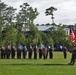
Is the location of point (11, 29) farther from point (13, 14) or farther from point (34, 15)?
point (13, 14)

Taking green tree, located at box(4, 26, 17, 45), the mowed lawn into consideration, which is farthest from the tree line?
the mowed lawn

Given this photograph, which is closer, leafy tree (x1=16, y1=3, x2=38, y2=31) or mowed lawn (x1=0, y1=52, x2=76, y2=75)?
mowed lawn (x1=0, y1=52, x2=76, y2=75)

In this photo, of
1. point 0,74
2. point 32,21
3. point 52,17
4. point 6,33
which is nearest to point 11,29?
point 6,33

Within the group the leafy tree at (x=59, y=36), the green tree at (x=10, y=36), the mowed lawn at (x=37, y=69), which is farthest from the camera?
the leafy tree at (x=59, y=36)

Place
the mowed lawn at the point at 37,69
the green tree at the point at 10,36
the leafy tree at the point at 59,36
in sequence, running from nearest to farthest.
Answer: the mowed lawn at the point at 37,69
the green tree at the point at 10,36
the leafy tree at the point at 59,36

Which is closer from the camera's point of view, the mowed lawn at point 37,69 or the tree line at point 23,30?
the mowed lawn at point 37,69

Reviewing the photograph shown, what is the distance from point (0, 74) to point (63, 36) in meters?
83.1

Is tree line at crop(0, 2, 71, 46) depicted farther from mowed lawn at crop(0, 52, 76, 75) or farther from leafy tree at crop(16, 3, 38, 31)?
mowed lawn at crop(0, 52, 76, 75)

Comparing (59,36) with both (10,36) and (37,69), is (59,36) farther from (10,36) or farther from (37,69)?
(37,69)

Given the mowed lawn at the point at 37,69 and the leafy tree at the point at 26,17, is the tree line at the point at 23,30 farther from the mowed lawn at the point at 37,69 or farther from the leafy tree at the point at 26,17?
the mowed lawn at the point at 37,69

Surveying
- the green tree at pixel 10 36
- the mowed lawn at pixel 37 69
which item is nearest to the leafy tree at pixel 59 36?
the green tree at pixel 10 36

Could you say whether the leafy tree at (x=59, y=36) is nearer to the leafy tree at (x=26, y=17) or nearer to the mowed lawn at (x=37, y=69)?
the leafy tree at (x=26, y=17)

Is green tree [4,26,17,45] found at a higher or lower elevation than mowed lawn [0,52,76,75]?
higher

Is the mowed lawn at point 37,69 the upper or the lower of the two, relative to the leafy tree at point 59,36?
lower
